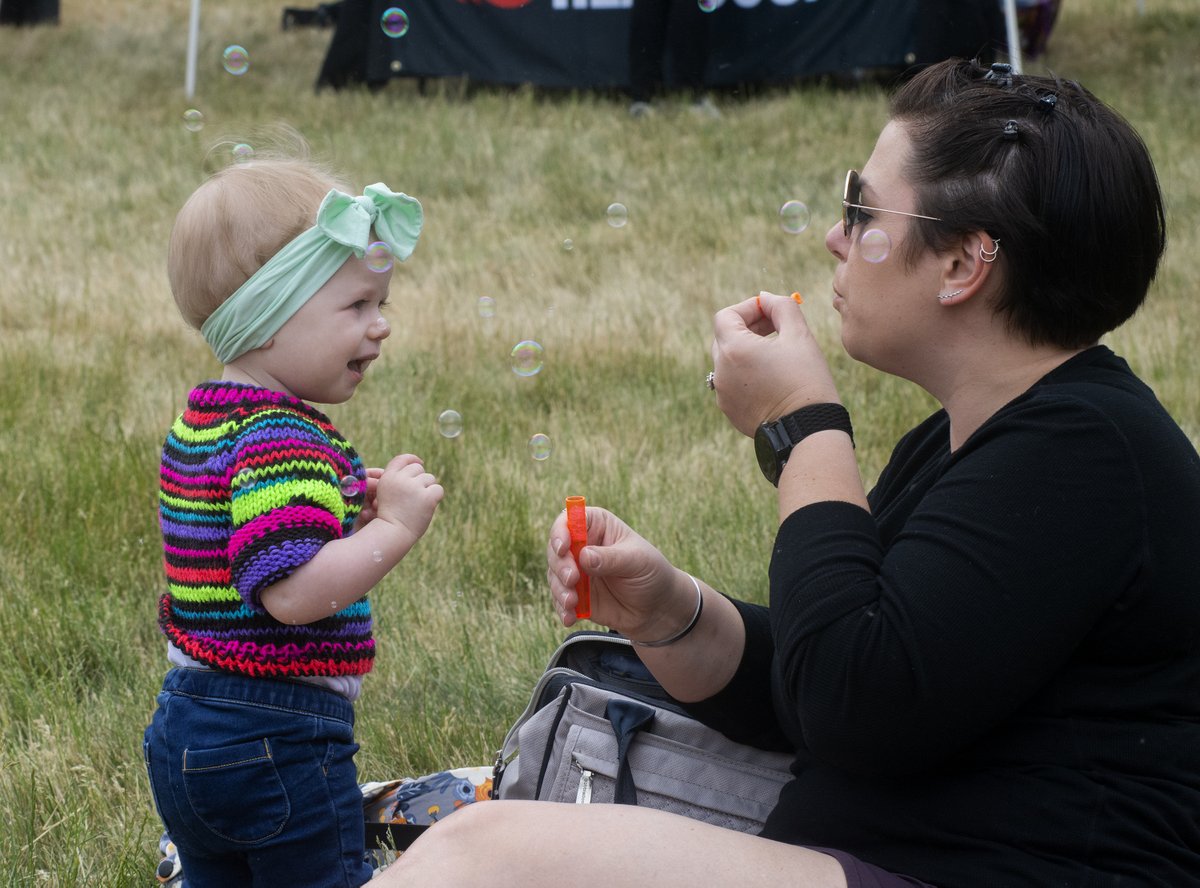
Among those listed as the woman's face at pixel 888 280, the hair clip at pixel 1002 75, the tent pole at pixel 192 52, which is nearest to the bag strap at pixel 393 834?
the woman's face at pixel 888 280

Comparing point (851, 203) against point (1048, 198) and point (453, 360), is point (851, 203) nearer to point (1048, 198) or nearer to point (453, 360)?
point (1048, 198)

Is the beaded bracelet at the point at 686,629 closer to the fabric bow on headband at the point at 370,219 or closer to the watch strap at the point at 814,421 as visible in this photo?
the watch strap at the point at 814,421

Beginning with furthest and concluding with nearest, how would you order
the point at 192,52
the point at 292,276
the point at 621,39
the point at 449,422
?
the point at 192,52 → the point at 621,39 → the point at 449,422 → the point at 292,276

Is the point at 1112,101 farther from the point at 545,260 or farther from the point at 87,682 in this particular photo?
the point at 87,682

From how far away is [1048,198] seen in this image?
169 centimetres

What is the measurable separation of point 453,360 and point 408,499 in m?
3.15

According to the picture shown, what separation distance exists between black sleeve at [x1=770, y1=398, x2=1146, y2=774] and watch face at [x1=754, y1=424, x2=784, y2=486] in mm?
217

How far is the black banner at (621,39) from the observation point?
9.30 m

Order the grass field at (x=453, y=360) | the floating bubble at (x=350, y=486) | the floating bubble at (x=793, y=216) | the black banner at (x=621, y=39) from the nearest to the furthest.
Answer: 1. the floating bubble at (x=350, y=486)
2. the floating bubble at (x=793, y=216)
3. the grass field at (x=453, y=360)
4. the black banner at (x=621, y=39)

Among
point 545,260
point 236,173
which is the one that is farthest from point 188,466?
point 545,260

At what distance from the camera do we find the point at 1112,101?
9.27 metres

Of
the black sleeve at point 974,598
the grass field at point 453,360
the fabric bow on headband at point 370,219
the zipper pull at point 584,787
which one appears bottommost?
the grass field at point 453,360

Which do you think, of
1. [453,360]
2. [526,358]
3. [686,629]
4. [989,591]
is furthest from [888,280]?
[453,360]

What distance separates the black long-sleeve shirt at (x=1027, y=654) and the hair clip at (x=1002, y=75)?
16.5 inches
